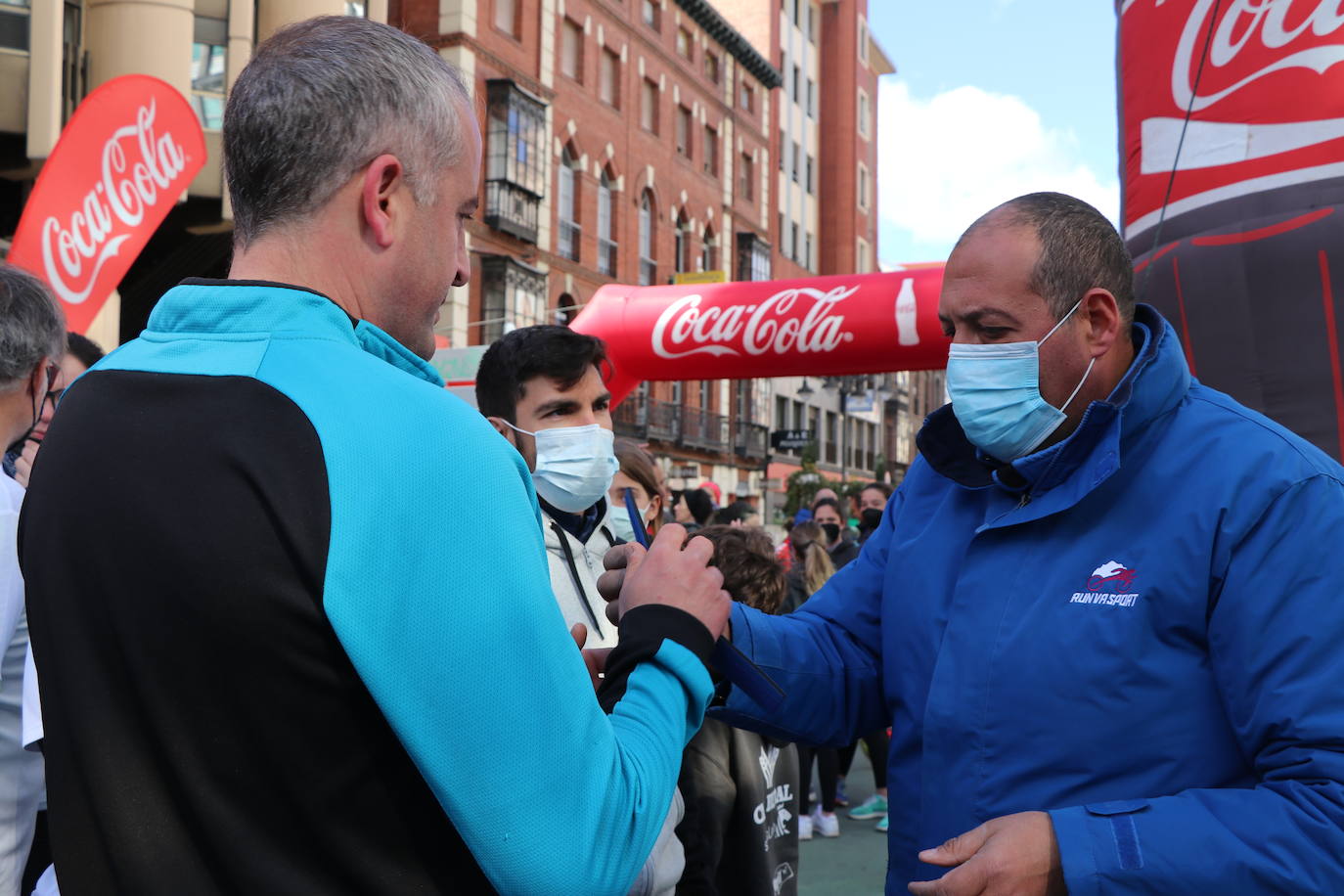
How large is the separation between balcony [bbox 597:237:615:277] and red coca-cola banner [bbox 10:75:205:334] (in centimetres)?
2207

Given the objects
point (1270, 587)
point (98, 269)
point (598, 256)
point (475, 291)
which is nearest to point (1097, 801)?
point (1270, 587)

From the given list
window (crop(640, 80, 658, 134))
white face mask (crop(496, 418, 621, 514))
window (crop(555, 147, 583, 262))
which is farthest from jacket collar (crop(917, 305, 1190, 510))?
window (crop(640, 80, 658, 134))

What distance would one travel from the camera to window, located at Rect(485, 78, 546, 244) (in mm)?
23922

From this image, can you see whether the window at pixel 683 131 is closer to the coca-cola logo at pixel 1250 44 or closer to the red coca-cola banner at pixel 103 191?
the red coca-cola banner at pixel 103 191

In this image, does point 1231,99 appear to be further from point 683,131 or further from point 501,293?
point 683,131

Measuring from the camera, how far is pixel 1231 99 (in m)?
5.39

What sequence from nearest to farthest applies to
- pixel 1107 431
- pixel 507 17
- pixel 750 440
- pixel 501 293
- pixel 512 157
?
pixel 1107 431, pixel 501 293, pixel 512 157, pixel 507 17, pixel 750 440

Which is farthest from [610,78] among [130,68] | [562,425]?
[562,425]

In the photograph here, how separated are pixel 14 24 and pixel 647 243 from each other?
18.7m

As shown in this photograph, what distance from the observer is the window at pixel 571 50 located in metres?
26.9

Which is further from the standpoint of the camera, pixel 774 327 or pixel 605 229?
pixel 605 229

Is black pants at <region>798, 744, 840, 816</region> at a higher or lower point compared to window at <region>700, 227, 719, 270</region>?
lower

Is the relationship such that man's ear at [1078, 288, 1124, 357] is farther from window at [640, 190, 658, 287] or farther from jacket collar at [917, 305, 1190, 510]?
window at [640, 190, 658, 287]

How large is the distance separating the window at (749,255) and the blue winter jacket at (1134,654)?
109ft
